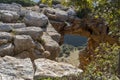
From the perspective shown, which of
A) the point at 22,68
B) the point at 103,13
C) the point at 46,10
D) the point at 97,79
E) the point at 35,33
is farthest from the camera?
the point at 46,10

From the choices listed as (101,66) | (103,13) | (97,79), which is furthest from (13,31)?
(97,79)

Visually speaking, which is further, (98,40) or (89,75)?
(98,40)

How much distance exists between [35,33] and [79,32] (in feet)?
20.9

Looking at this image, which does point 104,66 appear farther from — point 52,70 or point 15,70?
point 15,70

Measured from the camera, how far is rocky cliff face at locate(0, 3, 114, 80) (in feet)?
15.2

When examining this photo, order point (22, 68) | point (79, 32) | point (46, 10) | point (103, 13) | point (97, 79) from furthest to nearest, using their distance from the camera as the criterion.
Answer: point (79, 32)
point (46, 10)
point (103, 13)
point (22, 68)
point (97, 79)

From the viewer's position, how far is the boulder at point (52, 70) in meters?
4.49

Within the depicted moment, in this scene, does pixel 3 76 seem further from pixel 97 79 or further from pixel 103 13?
pixel 103 13

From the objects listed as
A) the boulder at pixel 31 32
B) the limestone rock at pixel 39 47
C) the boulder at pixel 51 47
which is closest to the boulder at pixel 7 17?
the boulder at pixel 31 32

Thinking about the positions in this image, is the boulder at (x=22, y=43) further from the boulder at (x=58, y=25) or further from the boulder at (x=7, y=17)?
the boulder at (x=58, y=25)

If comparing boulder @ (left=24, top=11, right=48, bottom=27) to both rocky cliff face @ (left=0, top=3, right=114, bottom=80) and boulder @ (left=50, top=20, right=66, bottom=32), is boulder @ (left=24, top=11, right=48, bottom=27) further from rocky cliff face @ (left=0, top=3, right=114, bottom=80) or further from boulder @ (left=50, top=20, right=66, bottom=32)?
boulder @ (left=50, top=20, right=66, bottom=32)

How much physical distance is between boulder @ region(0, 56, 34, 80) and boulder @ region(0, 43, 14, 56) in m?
3.59

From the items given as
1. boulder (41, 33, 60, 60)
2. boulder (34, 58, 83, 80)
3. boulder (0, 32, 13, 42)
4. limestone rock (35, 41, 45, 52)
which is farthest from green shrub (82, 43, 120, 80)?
boulder (0, 32, 13, 42)

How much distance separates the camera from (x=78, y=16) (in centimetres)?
1534
